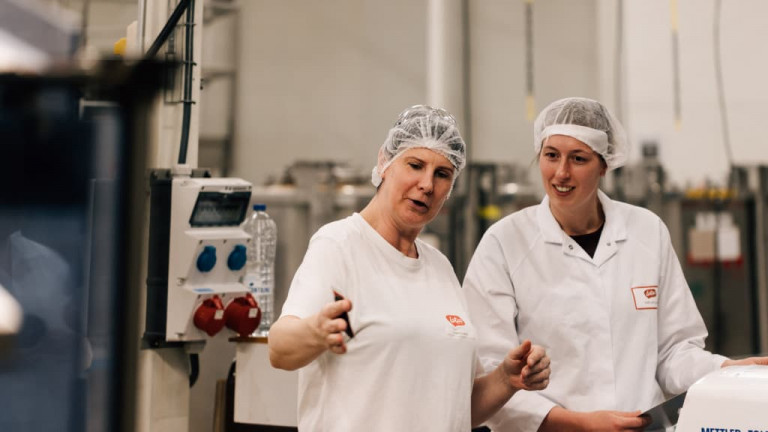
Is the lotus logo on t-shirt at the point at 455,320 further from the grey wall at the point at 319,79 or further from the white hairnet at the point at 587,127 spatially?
the grey wall at the point at 319,79

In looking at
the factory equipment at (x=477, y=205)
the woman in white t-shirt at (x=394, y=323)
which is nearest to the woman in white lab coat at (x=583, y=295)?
the woman in white t-shirt at (x=394, y=323)

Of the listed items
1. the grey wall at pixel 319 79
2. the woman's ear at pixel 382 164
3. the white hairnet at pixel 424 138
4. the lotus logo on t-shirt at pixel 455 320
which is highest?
the grey wall at pixel 319 79

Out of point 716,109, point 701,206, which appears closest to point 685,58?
point 716,109

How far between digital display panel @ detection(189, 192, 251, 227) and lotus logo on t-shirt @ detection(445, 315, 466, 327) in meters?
0.81

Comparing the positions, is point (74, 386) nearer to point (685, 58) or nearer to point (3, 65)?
point (3, 65)

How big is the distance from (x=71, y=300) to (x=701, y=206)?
508cm

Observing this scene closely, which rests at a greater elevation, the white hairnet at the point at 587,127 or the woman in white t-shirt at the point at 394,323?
the white hairnet at the point at 587,127

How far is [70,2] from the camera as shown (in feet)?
12.6

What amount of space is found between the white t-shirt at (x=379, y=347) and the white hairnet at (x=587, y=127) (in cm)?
60

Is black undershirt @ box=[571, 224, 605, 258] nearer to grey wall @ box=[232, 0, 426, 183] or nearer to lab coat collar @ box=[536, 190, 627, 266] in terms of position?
lab coat collar @ box=[536, 190, 627, 266]

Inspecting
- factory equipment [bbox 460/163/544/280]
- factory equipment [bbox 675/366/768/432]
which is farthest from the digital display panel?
factory equipment [bbox 460/163/544/280]

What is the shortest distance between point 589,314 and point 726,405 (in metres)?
0.47

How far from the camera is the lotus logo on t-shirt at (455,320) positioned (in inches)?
61.6

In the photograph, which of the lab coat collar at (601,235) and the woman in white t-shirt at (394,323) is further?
the lab coat collar at (601,235)
